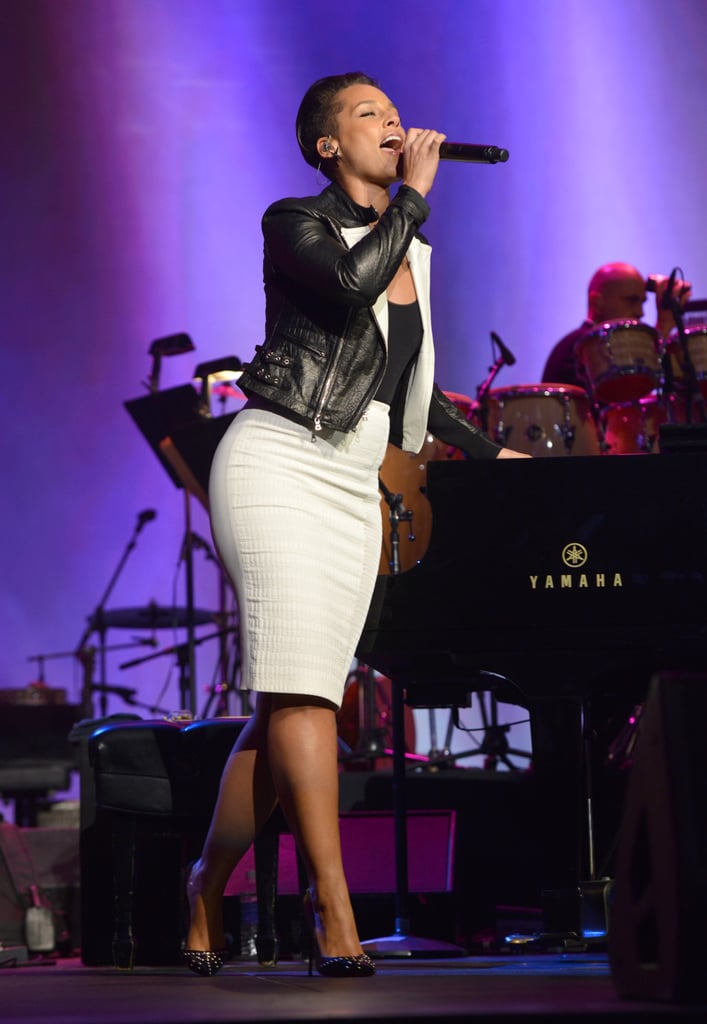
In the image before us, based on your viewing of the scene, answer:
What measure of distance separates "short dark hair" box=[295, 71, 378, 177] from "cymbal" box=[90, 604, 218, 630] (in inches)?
194

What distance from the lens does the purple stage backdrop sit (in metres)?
7.58

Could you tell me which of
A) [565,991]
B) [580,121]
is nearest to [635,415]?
[580,121]

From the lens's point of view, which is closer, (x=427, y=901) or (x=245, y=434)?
(x=245, y=434)

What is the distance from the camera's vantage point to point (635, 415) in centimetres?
579

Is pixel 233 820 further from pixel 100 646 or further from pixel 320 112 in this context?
pixel 100 646

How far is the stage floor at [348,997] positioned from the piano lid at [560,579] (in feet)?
2.00

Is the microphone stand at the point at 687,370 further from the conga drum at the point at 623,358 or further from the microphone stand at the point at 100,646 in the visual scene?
the microphone stand at the point at 100,646

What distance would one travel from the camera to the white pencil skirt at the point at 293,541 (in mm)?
2285

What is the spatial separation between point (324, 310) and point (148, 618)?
5325mm

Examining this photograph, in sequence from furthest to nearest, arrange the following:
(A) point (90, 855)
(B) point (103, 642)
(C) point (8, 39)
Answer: (C) point (8, 39)
(B) point (103, 642)
(A) point (90, 855)

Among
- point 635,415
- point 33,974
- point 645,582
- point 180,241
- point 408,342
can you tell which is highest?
point 180,241

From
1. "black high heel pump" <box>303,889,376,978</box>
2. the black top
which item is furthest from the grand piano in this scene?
"black high heel pump" <box>303,889,376,978</box>

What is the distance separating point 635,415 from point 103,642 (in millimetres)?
3414

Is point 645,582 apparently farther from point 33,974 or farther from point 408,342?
point 33,974
